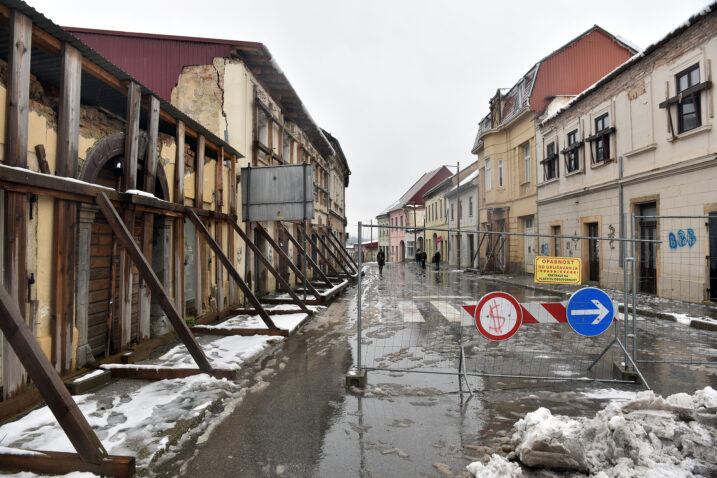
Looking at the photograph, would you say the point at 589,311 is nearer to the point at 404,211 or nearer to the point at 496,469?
the point at 496,469

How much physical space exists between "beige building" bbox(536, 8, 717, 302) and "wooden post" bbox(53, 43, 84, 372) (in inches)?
349

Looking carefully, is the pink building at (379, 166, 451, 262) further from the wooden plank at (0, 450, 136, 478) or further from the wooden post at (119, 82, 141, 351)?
Answer: the wooden plank at (0, 450, 136, 478)

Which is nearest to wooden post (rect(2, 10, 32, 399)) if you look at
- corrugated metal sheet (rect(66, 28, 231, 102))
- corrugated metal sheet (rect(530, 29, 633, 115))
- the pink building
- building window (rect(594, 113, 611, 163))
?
corrugated metal sheet (rect(66, 28, 231, 102))

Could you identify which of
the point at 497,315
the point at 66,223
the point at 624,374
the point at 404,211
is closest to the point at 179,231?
the point at 66,223

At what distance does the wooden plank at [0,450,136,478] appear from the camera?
8.79 ft

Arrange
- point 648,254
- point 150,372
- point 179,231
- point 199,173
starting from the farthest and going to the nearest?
point 648,254 → point 199,173 → point 179,231 → point 150,372

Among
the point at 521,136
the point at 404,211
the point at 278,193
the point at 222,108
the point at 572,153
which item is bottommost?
Result: the point at 278,193

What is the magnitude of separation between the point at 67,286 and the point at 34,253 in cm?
47

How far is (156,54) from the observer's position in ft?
35.3

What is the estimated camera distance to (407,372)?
516 centimetres

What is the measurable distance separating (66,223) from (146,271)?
0.91 metres

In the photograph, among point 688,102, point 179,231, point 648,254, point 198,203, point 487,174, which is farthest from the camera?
point 487,174

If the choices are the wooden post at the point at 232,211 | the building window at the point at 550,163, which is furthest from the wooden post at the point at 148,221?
the building window at the point at 550,163

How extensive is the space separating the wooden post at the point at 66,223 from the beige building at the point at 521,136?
63.3 ft
